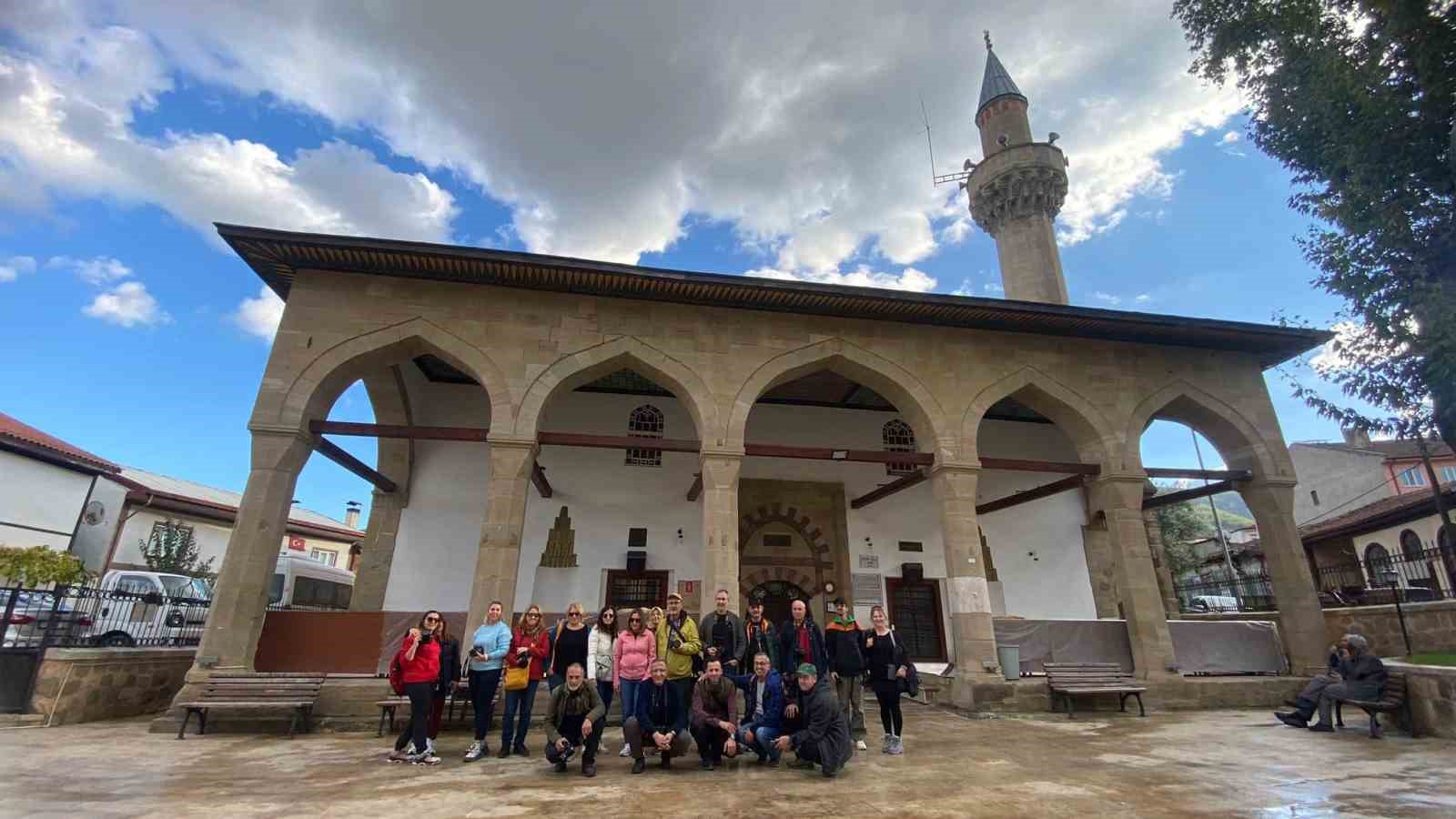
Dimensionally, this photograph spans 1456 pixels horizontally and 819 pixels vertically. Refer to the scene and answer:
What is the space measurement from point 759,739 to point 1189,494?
10.2m

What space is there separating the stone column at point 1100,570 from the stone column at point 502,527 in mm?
11764

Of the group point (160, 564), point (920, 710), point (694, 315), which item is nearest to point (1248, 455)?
point (920, 710)

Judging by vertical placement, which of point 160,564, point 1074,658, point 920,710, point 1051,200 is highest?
point 1051,200

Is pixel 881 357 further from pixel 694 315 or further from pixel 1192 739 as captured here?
pixel 1192 739

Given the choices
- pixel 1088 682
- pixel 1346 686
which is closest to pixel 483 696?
pixel 1088 682

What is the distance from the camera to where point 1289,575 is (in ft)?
32.0

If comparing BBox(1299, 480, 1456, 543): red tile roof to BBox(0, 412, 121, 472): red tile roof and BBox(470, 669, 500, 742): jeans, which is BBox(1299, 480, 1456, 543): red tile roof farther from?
BBox(0, 412, 121, 472): red tile roof

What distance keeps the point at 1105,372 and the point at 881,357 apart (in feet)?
12.8

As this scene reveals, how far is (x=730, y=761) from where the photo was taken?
5.30 metres

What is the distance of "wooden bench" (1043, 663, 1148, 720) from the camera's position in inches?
328

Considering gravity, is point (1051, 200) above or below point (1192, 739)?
above

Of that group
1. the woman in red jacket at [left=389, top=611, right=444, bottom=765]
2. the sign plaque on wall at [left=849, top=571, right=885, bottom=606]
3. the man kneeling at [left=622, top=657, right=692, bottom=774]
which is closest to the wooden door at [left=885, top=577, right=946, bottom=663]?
the sign plaque on wall at [left=849, top=571, right=885, bottom=606]

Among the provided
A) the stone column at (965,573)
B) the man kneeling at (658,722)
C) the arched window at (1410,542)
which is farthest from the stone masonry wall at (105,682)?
the arched window at (1410,542)

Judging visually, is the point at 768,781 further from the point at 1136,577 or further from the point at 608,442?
the point at 1136,577
